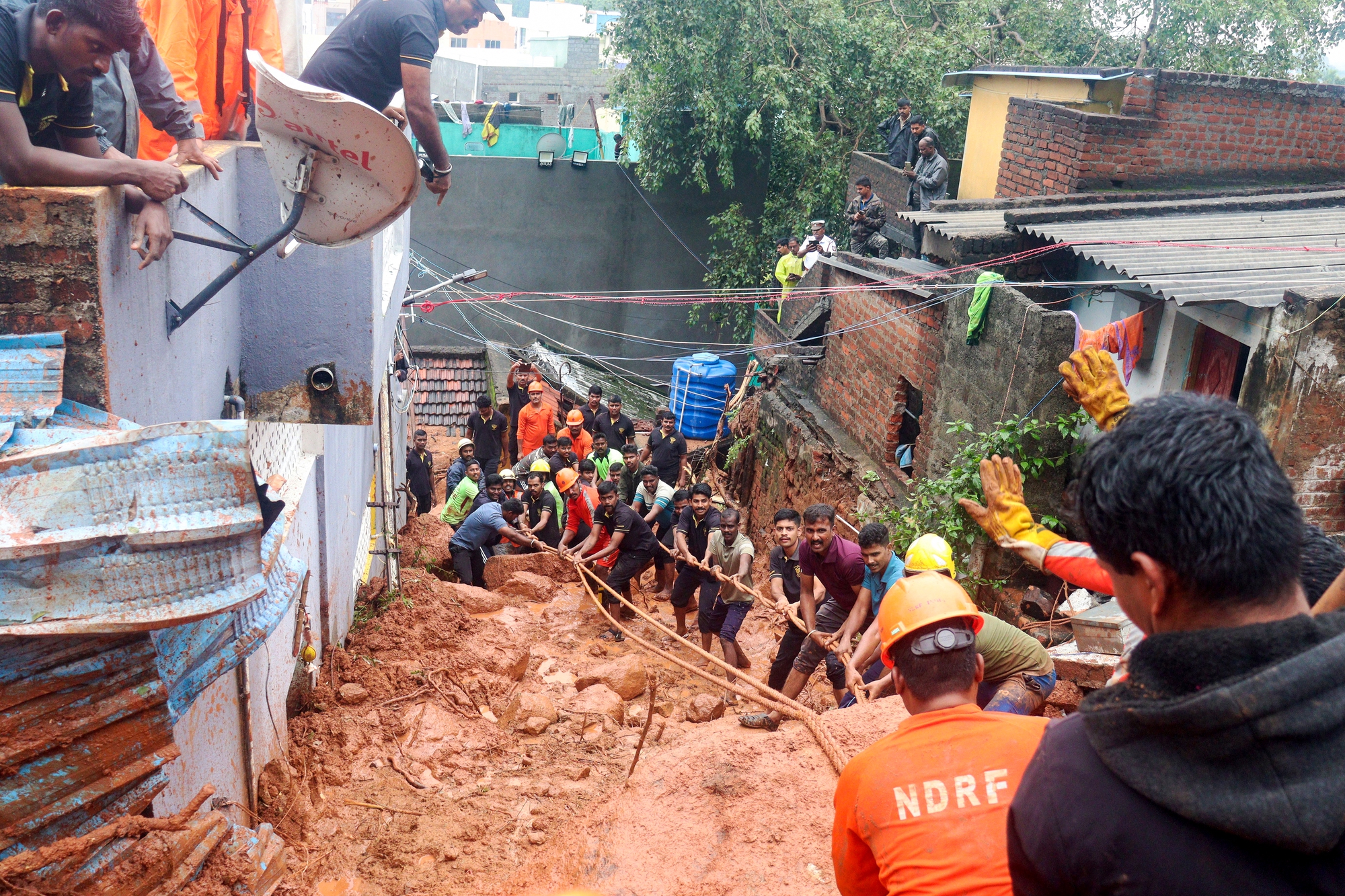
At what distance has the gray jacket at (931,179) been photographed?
12672mm

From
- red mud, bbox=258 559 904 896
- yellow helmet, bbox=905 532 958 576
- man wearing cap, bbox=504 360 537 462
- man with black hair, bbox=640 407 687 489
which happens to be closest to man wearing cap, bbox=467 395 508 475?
man wearing cap, bbox=504 360 537 462

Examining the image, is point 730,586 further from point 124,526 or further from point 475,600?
point 124,526

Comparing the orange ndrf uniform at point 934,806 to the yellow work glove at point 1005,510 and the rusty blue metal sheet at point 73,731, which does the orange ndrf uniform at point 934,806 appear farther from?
the yellow work glove at point 1005,510

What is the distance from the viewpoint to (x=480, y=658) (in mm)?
8141

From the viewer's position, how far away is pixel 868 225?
1375 cm

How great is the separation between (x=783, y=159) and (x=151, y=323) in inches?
641

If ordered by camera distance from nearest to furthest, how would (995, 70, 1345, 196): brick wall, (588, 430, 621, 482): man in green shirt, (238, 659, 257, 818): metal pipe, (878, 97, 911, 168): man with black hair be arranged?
(238, 659, 257, 818): metal pipe → (995, 70, 1345, 196): brick wall → (588, 430, 621, 482): man in green shirt → (878, 97, 911, 168): man with black hair

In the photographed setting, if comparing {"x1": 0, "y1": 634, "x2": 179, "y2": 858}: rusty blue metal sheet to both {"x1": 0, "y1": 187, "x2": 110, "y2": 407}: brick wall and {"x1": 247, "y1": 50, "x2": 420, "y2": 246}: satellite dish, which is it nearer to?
{"x1": 0, "y1": 187, "x2": 110, "y2": 407}: brick wall

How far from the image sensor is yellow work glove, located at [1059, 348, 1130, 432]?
4.64 m

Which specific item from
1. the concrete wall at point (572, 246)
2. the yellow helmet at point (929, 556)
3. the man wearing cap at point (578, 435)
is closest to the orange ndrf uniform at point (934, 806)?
the yellow helmet at point (929, 556)

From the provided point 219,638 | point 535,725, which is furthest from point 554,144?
point 219,638

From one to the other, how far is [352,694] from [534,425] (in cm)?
667

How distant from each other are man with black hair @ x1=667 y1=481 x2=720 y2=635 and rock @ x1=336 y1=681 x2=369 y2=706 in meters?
2.91

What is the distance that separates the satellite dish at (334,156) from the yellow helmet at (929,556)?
10.5 ft
